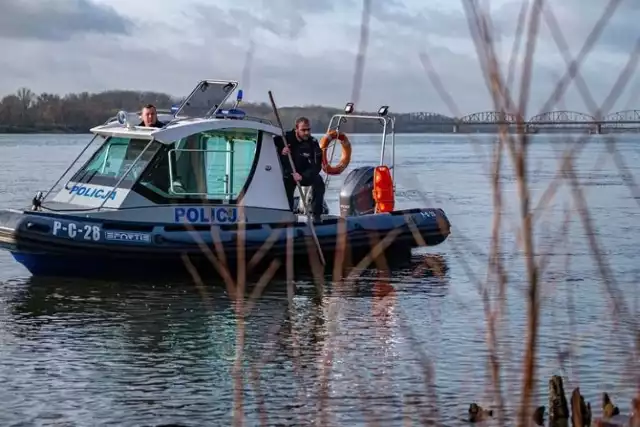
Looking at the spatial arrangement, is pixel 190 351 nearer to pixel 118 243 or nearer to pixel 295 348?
pixel 295 348

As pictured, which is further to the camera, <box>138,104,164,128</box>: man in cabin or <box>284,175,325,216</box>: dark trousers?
<box>284,175,325,216</box>: dark trousers

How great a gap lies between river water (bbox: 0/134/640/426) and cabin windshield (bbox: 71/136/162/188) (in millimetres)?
1290

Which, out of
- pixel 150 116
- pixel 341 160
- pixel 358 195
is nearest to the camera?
pixel 150 116

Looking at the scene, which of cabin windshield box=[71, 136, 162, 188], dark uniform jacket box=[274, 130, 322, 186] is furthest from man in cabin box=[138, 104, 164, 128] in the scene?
dark uniform jacket box=[274, 130, 322, 186]

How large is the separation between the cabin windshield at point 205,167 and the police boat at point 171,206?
0.01m

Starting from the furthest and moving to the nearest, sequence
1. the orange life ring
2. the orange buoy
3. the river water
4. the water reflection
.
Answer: the orange buoy
the orange life ring
the water reflection
the river water

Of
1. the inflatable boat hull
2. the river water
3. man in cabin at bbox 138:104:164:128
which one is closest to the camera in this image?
the river water

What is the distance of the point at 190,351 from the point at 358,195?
6.40m

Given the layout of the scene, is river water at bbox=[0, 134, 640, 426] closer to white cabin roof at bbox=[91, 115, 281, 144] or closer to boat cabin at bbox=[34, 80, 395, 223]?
boat cabin at bbox=[34, 80, 395, 223]

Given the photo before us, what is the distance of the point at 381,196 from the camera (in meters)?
14.8

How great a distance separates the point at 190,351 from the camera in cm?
923

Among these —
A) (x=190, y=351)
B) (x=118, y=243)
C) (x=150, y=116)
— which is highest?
(x=150, y=116)

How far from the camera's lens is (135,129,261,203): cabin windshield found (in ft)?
42.1

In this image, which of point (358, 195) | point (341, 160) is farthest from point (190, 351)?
point (358, 195)
